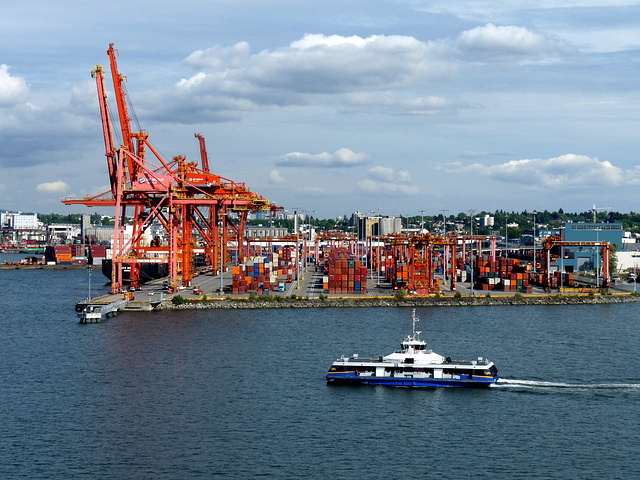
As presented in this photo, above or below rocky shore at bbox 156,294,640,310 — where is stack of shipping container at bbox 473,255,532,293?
above

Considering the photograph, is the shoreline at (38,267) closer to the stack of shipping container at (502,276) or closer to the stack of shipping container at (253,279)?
the stack of shipping container at (253,279)

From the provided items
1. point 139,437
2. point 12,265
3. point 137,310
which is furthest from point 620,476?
point 12,265

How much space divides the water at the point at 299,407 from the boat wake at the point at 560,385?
11cm

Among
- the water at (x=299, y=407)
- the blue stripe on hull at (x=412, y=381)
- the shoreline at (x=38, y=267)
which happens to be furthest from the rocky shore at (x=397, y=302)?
the shoreline at (x=38, y=267)

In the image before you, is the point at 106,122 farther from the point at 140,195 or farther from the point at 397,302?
the point at 397,302

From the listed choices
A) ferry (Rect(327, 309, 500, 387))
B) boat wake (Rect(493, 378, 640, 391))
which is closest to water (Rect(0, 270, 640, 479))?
Answer: boat wake (Rect(493, 378, 640, 391))

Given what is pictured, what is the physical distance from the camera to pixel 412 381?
163ft

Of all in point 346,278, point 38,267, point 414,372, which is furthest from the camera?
point 38,267

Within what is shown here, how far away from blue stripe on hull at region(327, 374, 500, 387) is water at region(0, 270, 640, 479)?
2.76 ft

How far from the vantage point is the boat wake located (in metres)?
48.2

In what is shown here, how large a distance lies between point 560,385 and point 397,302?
4322 centimetres

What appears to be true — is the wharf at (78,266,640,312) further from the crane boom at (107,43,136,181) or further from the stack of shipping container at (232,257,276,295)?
the crane boom at (107,43,136,181)

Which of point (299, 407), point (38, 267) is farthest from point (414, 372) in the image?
point (38, 267)

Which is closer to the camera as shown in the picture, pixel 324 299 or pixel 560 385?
pixel 560 385
